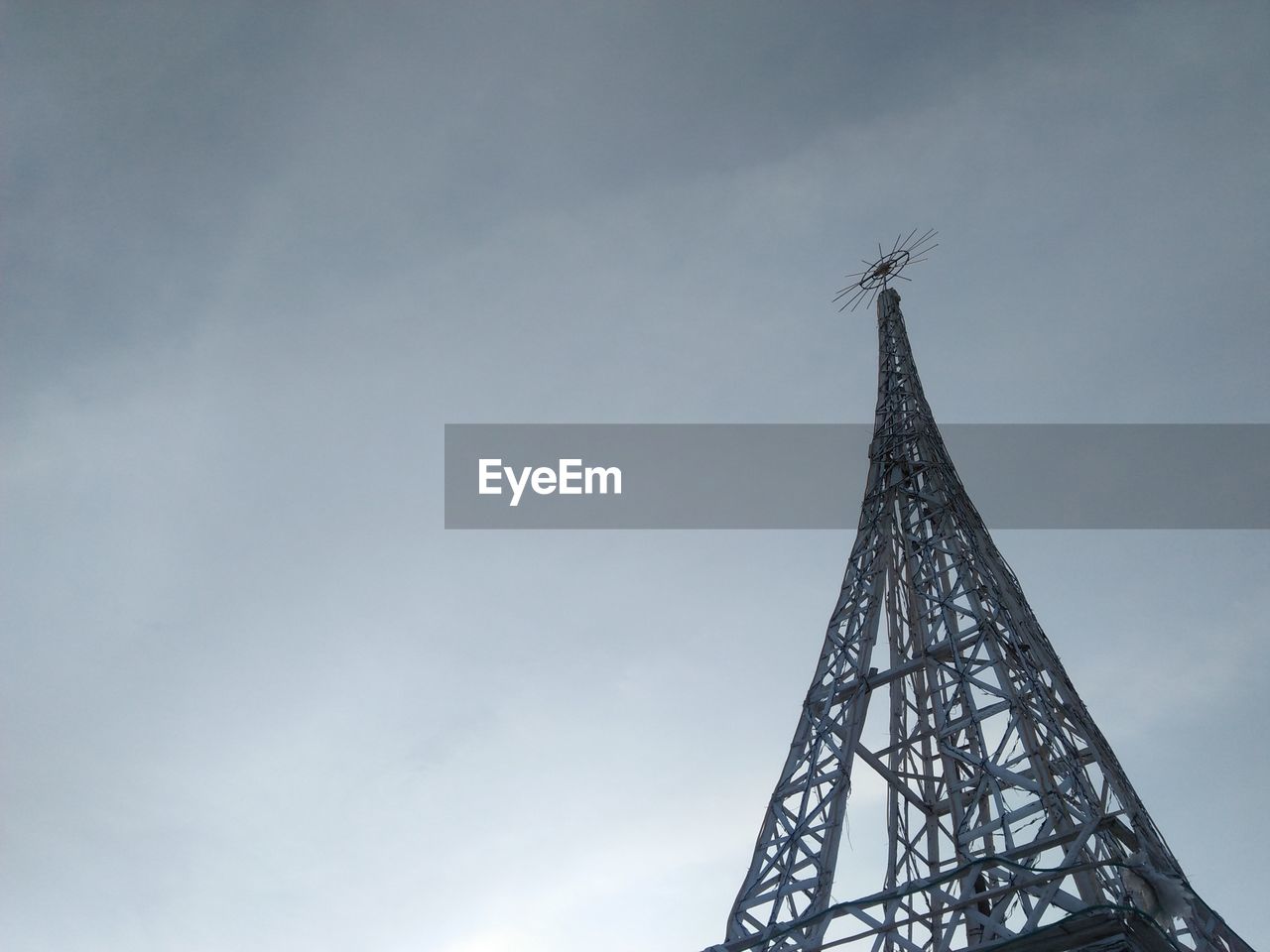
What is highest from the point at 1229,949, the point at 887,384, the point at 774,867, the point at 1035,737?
the point at 887,384

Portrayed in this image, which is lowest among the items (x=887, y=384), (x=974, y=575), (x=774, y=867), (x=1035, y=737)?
(x=774, y=867)

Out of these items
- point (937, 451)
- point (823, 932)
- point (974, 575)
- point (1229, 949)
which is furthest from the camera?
point (937, 451)

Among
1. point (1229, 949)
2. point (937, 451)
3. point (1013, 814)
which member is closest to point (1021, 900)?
point (1013, 814)

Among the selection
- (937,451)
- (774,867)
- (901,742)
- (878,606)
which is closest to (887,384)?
(937,451)

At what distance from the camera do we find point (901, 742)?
1158 inches

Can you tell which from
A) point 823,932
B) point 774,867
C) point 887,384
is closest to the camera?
point 823,932

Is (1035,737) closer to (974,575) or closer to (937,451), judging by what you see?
(974,575)

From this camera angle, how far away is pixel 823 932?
2134cm

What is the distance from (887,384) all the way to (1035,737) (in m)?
15.4

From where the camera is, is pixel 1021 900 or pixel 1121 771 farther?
pixel 1121 771

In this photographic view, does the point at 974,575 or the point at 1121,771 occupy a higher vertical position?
the point at 974,575

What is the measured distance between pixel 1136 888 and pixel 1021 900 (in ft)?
6.96

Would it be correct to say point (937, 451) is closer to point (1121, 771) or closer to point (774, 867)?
point (1121, 771)

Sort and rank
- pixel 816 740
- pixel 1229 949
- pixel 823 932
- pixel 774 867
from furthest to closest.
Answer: pixel 816 740
pixel 774 867
pixel 823 932
pixel 1229 949
